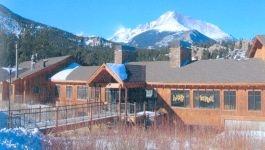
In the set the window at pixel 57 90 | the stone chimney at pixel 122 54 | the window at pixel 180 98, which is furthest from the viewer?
the window at pixel 57 90

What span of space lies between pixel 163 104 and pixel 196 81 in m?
2.97

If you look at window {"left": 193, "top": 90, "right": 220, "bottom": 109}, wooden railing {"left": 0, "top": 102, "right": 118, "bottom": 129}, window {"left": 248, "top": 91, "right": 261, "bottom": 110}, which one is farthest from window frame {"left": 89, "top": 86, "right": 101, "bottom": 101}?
window {"left": 248, "top": 91, "right": 261, "bottom": 110}

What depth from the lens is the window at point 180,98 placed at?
92.8 ft

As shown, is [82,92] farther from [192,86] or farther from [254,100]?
[254,100]

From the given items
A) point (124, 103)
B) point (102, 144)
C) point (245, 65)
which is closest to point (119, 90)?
point (124, 103)

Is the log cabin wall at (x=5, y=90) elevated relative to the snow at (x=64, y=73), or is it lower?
lower

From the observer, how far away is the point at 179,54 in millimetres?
31578

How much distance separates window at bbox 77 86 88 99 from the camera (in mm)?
35378

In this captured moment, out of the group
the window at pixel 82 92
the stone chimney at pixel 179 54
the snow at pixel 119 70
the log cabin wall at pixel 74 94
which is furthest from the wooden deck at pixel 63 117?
the stone chimney at pixel 179 54

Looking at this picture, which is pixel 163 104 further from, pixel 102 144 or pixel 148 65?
pixel 102 144

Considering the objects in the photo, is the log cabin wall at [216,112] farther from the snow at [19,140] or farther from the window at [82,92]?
the snow at [19,140]

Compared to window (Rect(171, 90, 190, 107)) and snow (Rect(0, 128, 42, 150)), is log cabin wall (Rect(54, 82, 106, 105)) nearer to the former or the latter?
window (Rect(171, 90, 190, 107))

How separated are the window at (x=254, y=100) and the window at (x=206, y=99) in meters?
1.93

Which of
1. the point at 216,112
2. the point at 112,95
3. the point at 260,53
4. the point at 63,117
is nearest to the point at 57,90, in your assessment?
the point at 112,95
